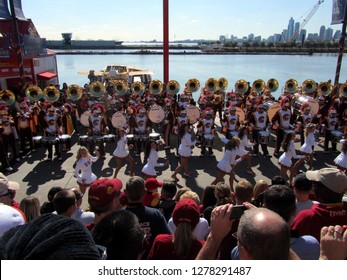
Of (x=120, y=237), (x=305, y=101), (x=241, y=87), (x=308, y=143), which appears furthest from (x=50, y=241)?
(x=241, y=87)

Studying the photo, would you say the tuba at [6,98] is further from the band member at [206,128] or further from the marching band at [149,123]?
the band member at [206,128]

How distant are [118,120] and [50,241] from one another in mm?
8668

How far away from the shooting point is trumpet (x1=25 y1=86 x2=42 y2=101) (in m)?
10.8

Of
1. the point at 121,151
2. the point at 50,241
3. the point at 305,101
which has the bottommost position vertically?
the point at 121,151

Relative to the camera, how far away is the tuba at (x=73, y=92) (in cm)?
1152

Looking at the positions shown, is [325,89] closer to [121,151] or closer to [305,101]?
[305,101]

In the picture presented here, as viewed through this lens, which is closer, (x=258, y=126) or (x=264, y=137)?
(x=264, y=137)

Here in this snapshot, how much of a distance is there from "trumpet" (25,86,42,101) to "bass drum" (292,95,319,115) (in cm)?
996

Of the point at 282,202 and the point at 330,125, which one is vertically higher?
the point at 282,202

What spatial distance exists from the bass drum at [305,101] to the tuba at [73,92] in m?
8.74

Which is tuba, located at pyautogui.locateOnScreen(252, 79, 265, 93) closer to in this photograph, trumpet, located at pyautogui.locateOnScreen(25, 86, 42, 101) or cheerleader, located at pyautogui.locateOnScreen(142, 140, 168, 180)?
cheerleader, located at pyautogui.locateOnScreen(142, 140, 168, 180)

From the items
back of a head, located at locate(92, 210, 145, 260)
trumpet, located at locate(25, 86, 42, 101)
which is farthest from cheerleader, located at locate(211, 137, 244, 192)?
trumpet, located at locate(25, 86, 42, 101)

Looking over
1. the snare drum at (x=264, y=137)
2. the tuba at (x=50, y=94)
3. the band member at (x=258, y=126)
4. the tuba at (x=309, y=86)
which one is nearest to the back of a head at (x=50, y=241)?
the snare drum at (x=264, y=137)

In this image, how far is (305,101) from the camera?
11352 mm
